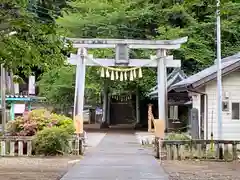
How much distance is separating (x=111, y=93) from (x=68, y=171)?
1099 inches

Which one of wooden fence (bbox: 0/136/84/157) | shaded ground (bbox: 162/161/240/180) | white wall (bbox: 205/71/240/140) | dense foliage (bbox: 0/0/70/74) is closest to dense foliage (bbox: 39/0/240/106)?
white wall (bbox: 205/71/240/140)

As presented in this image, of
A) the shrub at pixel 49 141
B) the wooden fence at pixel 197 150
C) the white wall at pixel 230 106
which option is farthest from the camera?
the white wall at pixel 230 106

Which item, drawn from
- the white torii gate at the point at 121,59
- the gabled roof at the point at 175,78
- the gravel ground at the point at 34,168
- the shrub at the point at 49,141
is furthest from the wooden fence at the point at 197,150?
the gabled roof at the point at 175,78

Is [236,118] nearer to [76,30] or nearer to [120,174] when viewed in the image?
[120,174]

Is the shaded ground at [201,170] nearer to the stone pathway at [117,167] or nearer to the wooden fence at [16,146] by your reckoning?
the stone pathway at [117,167]

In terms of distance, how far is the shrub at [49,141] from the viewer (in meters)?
18.0

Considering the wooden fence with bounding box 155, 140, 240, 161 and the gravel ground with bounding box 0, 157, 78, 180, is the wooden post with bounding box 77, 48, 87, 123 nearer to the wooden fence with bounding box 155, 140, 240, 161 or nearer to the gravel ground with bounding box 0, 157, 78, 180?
the gravel ground with bounding box 0, 157, 78, 180

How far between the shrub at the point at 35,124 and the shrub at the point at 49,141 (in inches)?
33.2

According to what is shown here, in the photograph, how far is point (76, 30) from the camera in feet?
130

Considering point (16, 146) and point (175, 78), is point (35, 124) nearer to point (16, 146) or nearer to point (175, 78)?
point (16, 146)

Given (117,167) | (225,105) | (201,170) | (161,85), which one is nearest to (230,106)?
(225,105)

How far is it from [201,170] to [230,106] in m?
7.67

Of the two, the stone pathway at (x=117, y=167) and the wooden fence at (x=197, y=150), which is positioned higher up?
the wooden fence at (x=197, y=150)

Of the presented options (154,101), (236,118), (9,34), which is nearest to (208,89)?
(236,118)
